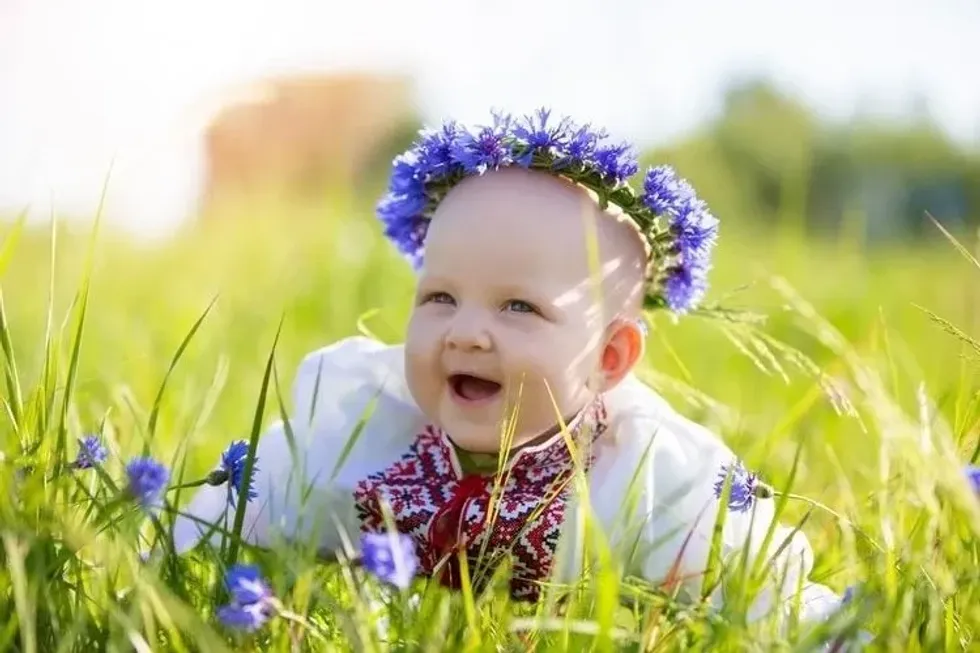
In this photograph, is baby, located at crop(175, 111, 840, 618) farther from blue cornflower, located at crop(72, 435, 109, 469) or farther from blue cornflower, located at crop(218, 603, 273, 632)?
blue cornflower, located at crop(218, 603, 273, 632)

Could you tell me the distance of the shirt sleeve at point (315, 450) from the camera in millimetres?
2094

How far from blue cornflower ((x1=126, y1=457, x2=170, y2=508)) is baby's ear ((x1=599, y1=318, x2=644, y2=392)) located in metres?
0.80

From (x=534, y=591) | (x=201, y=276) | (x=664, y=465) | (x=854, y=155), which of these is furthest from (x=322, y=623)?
(x=854, y=155)

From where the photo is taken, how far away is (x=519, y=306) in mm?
1949

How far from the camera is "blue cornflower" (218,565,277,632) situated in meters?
1.28

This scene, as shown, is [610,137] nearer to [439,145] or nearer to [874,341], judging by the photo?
[439,145]

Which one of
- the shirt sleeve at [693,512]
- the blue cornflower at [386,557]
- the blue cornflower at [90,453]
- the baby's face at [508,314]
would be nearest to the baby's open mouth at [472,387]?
the baby's face at [508,314]

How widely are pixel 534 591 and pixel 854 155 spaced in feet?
43.7

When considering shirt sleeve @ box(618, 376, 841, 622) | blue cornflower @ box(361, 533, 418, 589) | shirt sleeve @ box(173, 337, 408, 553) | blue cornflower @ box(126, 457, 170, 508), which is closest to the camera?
blue cornflower @ box(361, 533, 418, 589)

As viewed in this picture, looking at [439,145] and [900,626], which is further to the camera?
[439,145]

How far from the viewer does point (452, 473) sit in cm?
205

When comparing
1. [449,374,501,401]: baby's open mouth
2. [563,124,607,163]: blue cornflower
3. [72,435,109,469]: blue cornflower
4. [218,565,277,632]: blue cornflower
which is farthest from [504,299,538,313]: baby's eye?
[218,565,277,632]: blue cornflower

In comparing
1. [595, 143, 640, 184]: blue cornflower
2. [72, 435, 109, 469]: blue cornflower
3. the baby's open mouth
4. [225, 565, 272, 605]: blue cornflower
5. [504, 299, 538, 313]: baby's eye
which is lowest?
[225, 565, 272, 605]: blue cornflower

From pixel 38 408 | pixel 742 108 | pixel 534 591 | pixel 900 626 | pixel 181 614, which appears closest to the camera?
pixel 181 614
